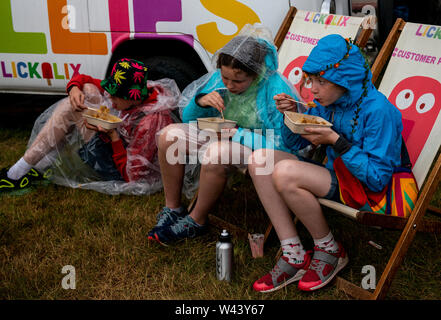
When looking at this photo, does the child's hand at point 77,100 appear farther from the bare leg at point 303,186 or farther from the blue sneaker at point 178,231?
the bare leg at point 303,186

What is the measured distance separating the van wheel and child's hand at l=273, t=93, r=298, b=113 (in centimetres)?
130

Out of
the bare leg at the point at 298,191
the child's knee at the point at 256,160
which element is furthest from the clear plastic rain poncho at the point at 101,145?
the bare leg at the point at 298,191

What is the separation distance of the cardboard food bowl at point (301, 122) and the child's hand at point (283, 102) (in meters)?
0.11

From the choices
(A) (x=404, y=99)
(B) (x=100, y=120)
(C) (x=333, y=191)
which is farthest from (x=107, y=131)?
(A) (x=404, y=99)

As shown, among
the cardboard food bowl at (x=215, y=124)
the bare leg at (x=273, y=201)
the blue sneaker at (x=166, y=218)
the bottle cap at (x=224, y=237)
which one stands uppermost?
the cardboard food bowl at (x=215, y=124)

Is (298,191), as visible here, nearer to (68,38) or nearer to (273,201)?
(273,201)

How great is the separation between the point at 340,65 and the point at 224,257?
1025 mm

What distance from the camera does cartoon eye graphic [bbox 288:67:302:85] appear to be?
307 centimetres

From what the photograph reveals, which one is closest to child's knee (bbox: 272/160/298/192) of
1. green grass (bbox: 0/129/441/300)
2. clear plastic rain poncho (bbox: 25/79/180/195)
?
green grass (bbox: 0/129/441/300)

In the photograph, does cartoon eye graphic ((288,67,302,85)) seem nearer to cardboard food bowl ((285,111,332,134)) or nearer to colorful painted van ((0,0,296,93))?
colorful painted van ((0,0,296,93))

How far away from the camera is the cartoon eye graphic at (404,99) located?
2.45 metres

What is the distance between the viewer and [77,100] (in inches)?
A: 119
